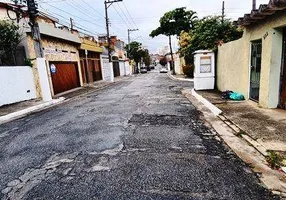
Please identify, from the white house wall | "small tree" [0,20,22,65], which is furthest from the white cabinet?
"small tree" [0,20,22,65]

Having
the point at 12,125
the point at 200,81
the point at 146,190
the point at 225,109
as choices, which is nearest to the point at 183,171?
the point at 146,190

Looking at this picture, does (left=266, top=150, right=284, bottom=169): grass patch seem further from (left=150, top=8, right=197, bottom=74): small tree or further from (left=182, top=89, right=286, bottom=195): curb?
(left=150, top=8, right=197, bottom=74): small tree

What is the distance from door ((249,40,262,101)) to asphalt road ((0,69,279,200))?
3.45 m

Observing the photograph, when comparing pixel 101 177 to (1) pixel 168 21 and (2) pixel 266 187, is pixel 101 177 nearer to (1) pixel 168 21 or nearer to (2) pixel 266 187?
(2) pixel 266 187

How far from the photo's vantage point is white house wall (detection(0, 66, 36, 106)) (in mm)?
11285

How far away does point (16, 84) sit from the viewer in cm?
1205

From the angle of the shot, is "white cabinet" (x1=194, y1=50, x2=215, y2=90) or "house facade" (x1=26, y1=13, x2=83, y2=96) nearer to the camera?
"white cabinet" (x1=194, y1=50, x2=215, y2=90)

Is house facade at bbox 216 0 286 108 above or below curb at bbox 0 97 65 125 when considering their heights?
above

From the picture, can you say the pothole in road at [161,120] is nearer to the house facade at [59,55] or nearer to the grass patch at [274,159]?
the grass patch at [274,159]

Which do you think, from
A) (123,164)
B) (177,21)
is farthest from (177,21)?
(123,164)

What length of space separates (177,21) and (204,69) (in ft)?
75.5

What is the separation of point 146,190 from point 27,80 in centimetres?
1215

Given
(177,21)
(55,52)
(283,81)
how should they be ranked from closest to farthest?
(283,81) < (55,52) < (177,21)

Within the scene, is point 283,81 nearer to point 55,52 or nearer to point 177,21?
point 55,52
